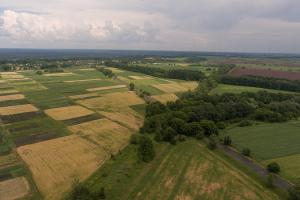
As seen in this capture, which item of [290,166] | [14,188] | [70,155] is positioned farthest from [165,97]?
[14,188]

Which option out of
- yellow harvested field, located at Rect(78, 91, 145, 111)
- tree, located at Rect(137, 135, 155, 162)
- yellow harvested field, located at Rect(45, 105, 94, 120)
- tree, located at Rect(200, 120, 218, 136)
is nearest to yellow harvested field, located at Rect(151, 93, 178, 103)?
yellow harvested field, located at Rect(78, 91, 145, 111)

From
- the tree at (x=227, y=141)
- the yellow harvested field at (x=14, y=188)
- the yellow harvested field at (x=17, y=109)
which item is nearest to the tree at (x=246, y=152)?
the tree at (x=227, y=141)

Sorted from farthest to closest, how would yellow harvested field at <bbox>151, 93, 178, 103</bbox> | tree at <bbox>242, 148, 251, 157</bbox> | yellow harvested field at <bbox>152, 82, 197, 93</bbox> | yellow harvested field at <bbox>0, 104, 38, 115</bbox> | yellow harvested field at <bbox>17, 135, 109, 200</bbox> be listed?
1. yellow harvested field at <bbox>152, 82, 197, 93</bbox>
2. yellow harvested field at <bbox>151, 93, 178, 103</bbox>
3. yellow harvested field at <bbox>0, 104, 38, 115</bbox>
4. tree at <bbox>242, 148, 251, 157</bbox>
5. yellow harvested field at <bbox>17, 135, 109, 200</bbox>

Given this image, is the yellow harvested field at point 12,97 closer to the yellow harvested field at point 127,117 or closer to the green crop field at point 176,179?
the yellow harvested field at point 127,117

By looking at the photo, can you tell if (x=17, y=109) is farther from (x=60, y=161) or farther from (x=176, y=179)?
(x=176, y=179)

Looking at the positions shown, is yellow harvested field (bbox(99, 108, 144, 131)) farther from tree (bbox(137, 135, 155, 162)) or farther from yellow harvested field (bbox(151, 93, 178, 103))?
yellow harvested field (bbox(151, 93, 178, 103))

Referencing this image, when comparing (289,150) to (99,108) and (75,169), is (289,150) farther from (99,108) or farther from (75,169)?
(99,108)

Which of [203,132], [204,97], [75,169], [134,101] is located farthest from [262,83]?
[75,169]
